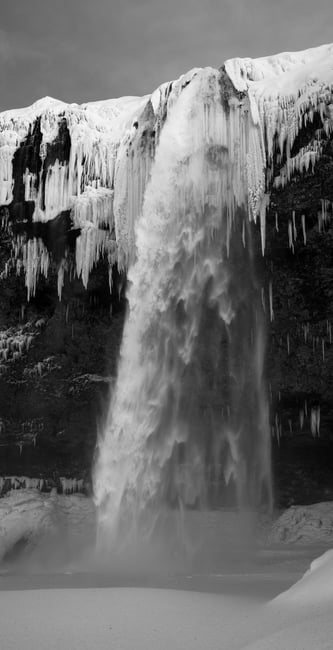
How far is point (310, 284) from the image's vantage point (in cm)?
1550

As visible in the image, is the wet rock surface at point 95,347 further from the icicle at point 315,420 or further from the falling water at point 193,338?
the falling water at point 193,338

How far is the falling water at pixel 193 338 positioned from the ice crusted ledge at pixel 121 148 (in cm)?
26

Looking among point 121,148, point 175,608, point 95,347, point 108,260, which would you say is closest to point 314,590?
point 175,608

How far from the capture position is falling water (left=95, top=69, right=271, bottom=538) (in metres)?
14.6

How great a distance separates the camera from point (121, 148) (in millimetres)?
15555

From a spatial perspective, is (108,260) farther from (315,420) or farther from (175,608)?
(175,608)

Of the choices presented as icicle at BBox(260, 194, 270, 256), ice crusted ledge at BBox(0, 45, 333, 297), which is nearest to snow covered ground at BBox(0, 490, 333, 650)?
icicle at BBox(260, 194, 270, 256)

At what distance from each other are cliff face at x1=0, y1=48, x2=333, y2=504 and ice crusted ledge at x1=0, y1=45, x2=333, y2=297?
1.4 inches

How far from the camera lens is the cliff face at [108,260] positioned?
13938mm

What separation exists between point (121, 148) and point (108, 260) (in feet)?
9.29

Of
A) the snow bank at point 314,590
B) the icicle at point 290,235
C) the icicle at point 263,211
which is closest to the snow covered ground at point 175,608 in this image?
the snow bank at point 314,590

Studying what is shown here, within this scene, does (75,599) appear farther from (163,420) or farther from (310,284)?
(310,284)

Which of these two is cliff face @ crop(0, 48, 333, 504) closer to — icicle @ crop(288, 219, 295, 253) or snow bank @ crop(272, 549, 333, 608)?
icicle @ crop(288, 219, 295, 253)

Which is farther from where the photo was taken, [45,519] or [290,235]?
[45,519]
